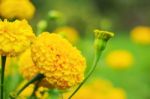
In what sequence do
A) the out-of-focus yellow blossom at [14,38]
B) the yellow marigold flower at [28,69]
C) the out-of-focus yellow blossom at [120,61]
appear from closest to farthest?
the out-of-focus yellow blossom at [14,38] → the yellow marigold flower at [28,69] → the out-of-focus yellow blossom at [120,61]

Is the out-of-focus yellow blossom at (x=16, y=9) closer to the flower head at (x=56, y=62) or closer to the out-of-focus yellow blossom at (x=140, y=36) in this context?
the flower head at (x=56, y=62)

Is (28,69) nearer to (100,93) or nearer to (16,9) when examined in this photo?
(16,9)

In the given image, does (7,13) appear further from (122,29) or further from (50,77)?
(122,29)

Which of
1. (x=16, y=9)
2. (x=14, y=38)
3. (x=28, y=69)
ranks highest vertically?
(x=14, y=38)

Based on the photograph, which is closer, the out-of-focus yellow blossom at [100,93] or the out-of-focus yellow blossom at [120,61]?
the out-of-focus yellow blossom at [100,93]

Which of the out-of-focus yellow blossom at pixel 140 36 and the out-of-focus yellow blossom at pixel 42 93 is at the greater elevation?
the out-of-focus yellow blossom at pixel 42 93

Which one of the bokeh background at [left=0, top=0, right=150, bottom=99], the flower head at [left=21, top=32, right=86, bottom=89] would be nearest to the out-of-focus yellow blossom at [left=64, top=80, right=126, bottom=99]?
the bokeh background at [left=0, top=0, right=150, bottom=99]

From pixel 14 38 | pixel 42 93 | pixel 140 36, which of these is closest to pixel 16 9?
pixel 42 93

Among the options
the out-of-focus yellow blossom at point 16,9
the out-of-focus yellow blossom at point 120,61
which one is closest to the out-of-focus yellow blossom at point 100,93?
the out-of-focus yellow blossom at point 16,9
